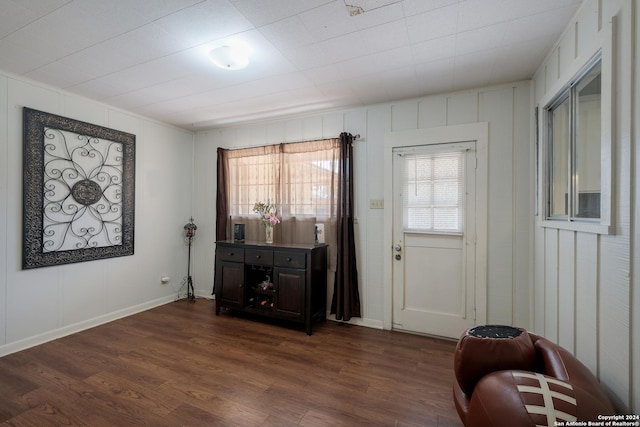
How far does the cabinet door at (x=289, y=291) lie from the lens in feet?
10.2

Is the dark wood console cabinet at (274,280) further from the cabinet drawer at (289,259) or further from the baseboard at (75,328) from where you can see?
the baseboard at (75,328)

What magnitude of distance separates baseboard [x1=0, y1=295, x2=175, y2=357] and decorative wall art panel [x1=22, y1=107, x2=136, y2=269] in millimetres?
705

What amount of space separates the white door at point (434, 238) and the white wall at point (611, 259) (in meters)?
0.90

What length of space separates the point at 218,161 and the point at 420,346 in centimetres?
349

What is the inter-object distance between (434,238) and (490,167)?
0.89 meters

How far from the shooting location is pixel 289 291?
10.4 feet

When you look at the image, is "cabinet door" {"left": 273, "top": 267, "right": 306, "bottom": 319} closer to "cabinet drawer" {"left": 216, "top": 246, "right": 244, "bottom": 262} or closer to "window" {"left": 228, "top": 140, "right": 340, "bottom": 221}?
"cabinet drawer" {"left": 216, "top": 246, "right": 244, "bottom": 262}

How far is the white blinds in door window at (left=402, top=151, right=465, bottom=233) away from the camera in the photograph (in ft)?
9.52

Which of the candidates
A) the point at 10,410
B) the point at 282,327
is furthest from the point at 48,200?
the point at 282,327

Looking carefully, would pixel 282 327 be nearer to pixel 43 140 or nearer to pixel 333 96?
pixel 333 96

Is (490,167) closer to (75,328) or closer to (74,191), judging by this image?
(74,191)

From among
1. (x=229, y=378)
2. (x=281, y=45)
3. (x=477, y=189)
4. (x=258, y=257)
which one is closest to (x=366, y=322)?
(x=258, y=257)

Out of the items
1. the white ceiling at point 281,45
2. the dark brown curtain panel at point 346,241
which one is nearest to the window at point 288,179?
the dark brown curtain panel at point 346,241

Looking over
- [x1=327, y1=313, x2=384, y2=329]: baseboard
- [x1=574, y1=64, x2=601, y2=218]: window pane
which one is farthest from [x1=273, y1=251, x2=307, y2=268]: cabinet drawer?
[x1=574, y1=64, x2=601, y2=218]: window pane
